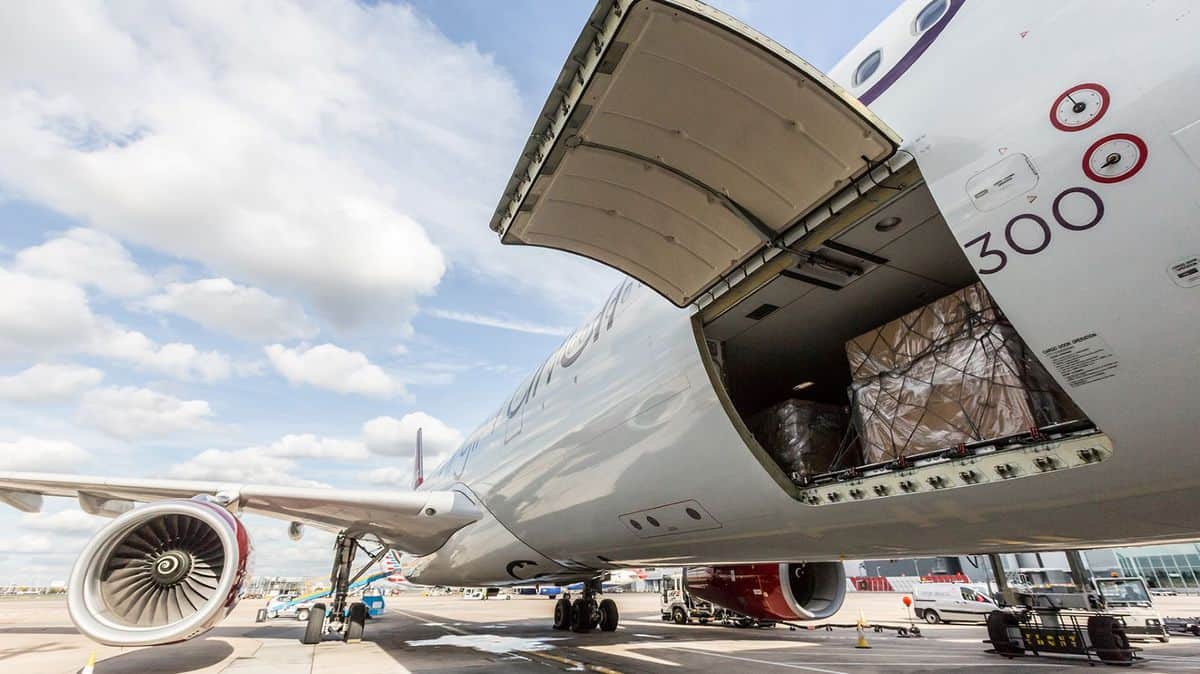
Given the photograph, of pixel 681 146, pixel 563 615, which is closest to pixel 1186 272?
pixel 681 146

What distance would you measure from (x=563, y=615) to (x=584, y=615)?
0.94m

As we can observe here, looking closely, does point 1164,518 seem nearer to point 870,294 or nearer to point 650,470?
point 870,294

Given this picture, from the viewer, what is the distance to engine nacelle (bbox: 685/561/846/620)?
8820 millimetres

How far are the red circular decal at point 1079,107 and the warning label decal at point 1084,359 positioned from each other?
0.75m

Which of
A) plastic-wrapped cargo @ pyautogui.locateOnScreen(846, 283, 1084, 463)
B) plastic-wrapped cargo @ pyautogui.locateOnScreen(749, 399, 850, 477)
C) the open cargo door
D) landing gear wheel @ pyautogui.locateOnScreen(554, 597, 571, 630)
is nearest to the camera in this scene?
the open cargo door

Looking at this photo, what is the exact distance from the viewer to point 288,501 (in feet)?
26.7

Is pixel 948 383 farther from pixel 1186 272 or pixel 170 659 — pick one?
pixel 170 659

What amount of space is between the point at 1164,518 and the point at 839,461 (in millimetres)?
1887

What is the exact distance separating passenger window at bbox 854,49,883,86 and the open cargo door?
722mm

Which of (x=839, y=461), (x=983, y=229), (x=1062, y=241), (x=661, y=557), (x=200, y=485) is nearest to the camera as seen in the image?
(x=1062, y=241)

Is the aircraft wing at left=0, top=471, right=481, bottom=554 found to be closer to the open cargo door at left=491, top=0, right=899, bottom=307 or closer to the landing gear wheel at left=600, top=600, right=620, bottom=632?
the landing gear wheel at left=600, top=600, right=620, bottom=632

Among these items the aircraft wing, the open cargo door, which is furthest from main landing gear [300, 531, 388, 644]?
the open cargo door

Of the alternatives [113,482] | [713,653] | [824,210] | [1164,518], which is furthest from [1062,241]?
[113,482]

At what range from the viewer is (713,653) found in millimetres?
9062
